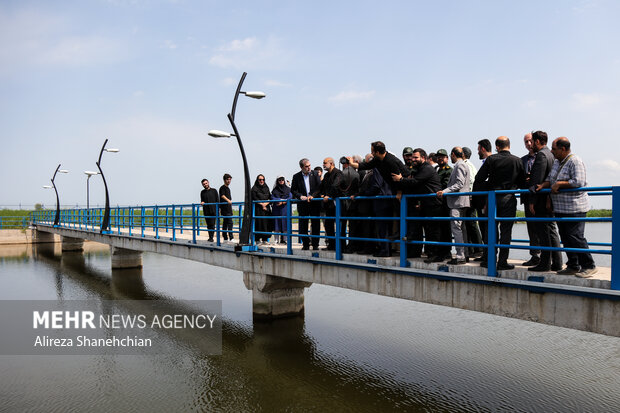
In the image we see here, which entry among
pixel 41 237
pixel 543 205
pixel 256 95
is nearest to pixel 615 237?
pixel 543 205

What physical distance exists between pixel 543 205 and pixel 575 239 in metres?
0.54

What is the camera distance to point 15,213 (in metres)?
44.0

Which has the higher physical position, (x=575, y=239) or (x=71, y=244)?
(x=575, y=239)

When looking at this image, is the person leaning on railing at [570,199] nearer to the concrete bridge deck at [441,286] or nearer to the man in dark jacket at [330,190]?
the concrete bridge deck at [441,286]

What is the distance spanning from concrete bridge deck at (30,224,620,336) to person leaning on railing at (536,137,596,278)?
259 mm

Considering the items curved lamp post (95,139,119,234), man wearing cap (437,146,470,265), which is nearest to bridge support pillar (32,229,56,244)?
curved lamp post (95,139,119,234)

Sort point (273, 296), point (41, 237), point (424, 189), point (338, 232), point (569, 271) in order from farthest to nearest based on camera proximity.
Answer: point (41, 237)
point (273, 296)
point (338, 232)
point (424, 189)
point (569, 271)

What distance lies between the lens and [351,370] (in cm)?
787

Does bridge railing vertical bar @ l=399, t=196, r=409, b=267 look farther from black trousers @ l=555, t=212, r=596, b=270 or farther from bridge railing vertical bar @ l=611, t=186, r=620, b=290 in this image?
bridge railing vertical bar @ l=611, t=186, r=620, b=290

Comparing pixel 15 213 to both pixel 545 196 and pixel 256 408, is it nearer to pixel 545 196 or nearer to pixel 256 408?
pixel 256 408

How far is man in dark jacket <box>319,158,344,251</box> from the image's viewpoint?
26.2 ft

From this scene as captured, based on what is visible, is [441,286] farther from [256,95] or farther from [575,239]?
[256,95]

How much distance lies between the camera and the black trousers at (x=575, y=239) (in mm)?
4930

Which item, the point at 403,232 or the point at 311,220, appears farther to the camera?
the point at 311,220
